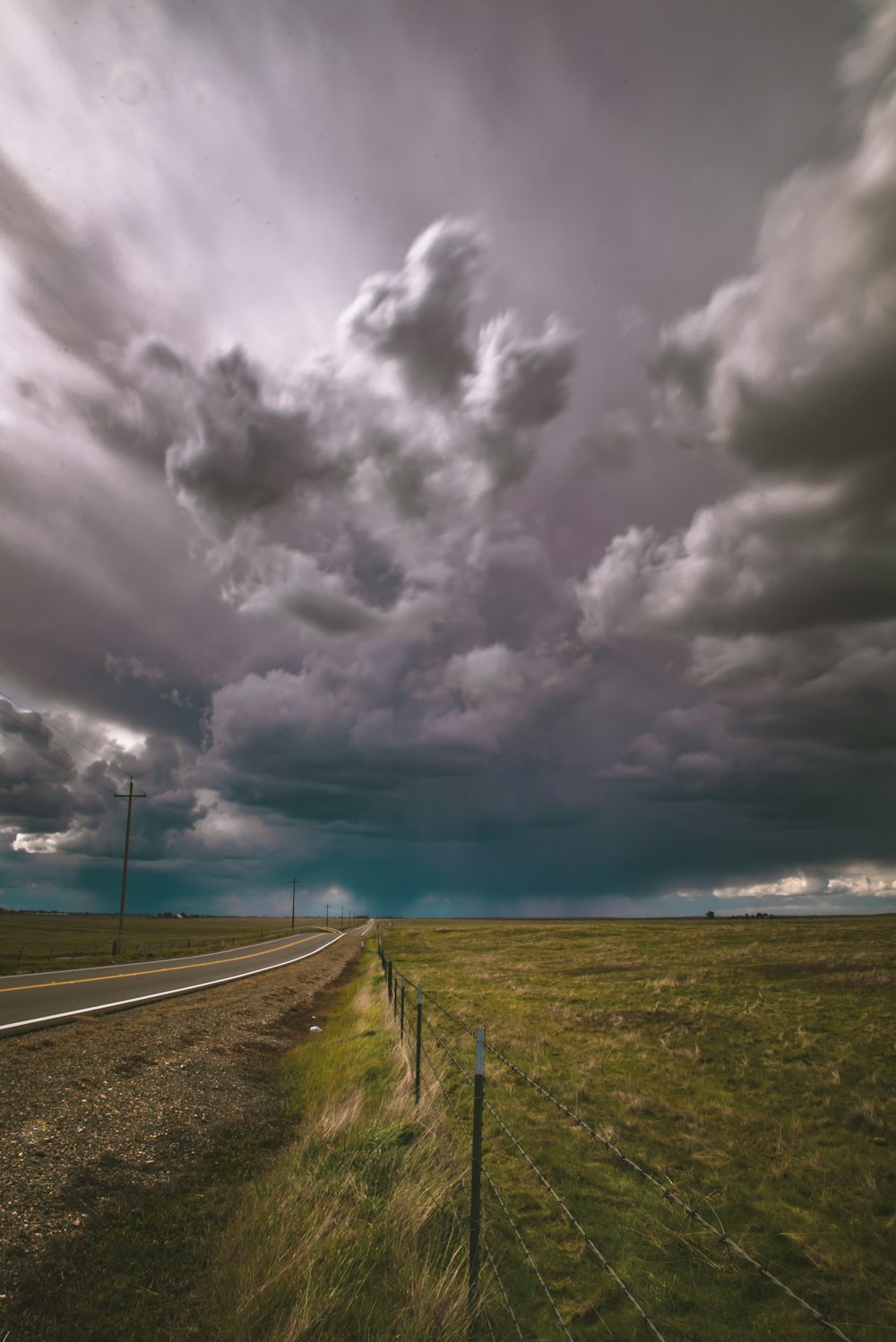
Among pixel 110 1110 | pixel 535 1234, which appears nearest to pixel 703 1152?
pixel 535 1234

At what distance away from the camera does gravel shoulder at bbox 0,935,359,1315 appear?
6.53 m

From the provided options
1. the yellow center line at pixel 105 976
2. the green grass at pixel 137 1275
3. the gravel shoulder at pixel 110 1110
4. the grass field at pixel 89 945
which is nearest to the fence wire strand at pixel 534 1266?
the green grass at pixel 137 1275

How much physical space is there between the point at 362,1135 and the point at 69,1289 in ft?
12.2

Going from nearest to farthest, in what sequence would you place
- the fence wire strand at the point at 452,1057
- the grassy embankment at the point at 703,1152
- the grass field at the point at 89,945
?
the grassy embankment at the point at 703,1152 → the fence wire strand at the point at 452,1057 → the grass field at the point at 89,945

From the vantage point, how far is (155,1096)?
10.4 meters

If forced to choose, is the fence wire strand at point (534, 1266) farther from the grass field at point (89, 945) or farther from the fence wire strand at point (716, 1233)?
the grass field at point (89, 945)

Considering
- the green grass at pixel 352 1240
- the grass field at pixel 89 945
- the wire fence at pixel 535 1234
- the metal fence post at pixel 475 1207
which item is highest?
the metal fence post at pixel 475 1207

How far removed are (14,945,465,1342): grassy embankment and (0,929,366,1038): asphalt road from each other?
9.26 metres

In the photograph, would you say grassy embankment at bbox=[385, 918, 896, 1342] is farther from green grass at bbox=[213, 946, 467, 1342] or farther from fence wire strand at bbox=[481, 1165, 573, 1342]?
green grass at bbox=[213, 946, 467, 1342]

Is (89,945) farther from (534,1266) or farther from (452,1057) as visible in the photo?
(534,1266)

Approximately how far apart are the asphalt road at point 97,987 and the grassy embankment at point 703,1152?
8973 millimetres

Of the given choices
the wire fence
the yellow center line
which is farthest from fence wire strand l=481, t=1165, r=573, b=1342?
the yellow center line

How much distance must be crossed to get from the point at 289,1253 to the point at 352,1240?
548 millimetres

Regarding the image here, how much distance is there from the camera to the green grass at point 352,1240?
4.83m
